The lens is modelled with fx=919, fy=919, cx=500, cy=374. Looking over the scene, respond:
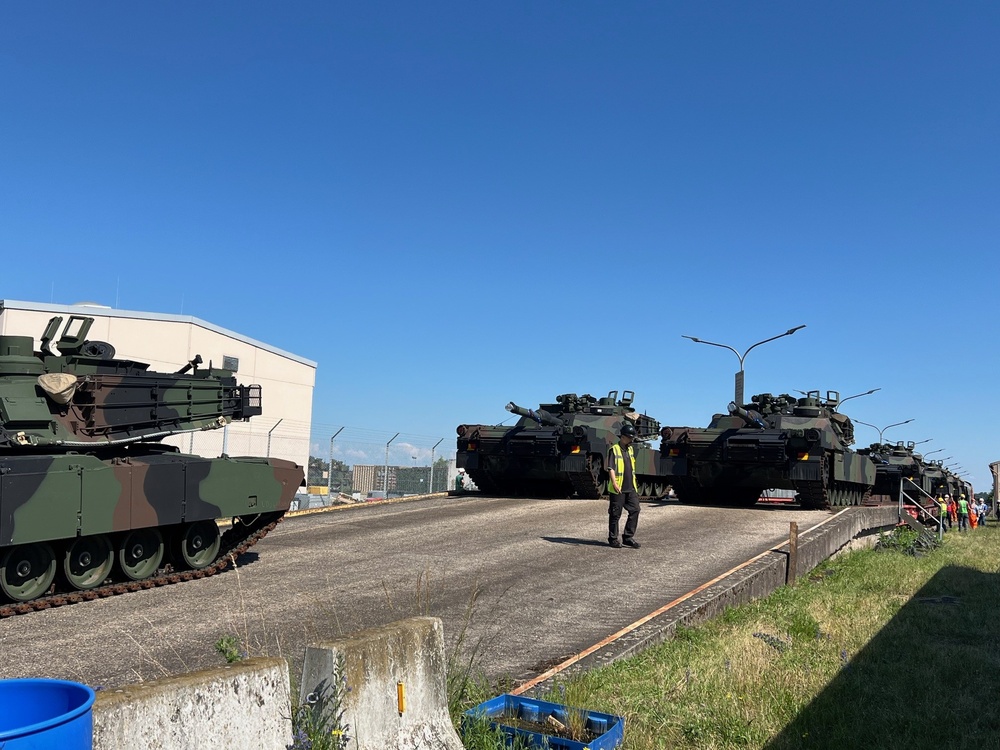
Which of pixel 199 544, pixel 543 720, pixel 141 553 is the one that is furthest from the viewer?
pixel 199 544

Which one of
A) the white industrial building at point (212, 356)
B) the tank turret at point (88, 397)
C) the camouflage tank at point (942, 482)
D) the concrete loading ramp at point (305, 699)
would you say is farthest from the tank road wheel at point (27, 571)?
the camouflage tank at point (942, 482)

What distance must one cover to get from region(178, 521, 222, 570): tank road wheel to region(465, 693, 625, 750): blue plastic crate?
7.24 meters

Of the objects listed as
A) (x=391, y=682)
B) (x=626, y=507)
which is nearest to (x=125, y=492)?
(x=626, y=507)

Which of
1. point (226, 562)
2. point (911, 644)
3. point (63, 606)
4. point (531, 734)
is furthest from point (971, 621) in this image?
point (63, 606)

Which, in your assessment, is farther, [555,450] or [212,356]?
[212,356]

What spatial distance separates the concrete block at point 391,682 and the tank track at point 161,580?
6225 mm

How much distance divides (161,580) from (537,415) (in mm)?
12951

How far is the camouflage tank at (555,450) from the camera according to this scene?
21.4 meters

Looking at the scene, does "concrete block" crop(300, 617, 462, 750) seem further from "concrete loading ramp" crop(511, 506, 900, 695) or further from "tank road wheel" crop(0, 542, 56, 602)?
"tank road wheel" crop(0, 542, 56, 602)

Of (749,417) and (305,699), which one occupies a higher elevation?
(749,417)

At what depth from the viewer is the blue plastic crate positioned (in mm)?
4523

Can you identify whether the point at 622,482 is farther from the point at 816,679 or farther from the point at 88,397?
the point at 88,397

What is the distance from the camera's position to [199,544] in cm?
1166

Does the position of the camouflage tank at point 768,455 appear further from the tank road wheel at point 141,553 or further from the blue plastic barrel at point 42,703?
the blue plastic barrel at point 42,703
